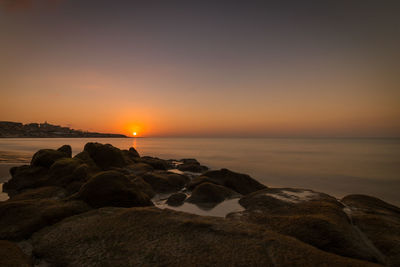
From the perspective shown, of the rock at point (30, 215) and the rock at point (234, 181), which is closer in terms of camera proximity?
the rock at point (30, 215)

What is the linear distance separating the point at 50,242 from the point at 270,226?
5262 mm

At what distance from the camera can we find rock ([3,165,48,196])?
37.7 feet

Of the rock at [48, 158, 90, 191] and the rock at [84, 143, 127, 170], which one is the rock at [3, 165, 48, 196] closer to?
the rock at [48, 158, 90, 191]

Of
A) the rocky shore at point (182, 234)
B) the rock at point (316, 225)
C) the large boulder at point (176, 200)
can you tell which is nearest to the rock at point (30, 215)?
the rocky shore at point (182, 234)

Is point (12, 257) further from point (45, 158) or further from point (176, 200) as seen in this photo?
point (45, 158)

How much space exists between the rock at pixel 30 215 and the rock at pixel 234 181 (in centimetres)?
742

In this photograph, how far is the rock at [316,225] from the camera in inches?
172

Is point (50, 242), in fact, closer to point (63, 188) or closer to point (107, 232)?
point (107, 232)

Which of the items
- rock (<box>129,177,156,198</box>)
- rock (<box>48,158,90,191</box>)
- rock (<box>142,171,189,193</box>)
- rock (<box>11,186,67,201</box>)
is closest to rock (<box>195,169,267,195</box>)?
rock (<box>142,171,189,193</box>)

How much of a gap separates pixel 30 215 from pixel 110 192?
7.08ft

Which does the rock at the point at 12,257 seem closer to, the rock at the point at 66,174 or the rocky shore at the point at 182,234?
the rocky shore at the point at 182,234

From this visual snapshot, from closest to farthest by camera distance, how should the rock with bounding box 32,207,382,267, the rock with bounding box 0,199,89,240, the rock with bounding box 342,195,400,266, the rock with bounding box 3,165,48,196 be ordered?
1. the rock with bounding box 32,207,382,267
2. the rock with bounding box 342,195,400,266
3. the rock with bounding box 0,199,89,240
4. the rock with bounding box 3,165,48,196

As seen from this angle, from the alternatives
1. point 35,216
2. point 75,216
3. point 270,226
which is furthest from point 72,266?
point 270,226

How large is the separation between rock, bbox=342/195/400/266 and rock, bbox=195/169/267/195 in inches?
194
